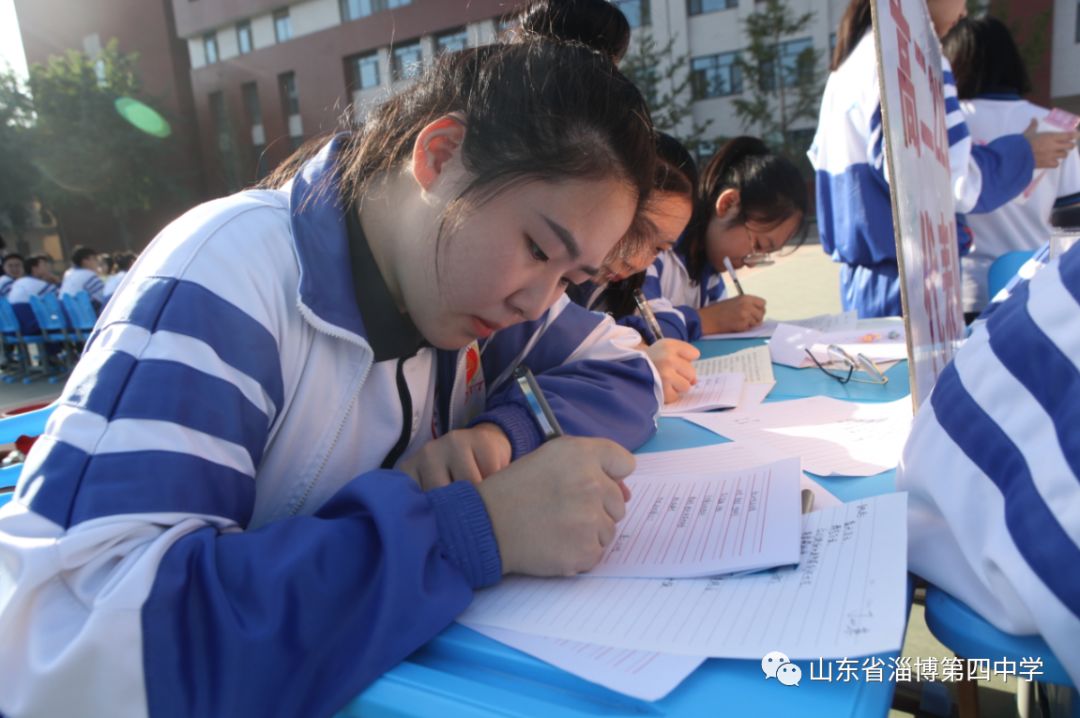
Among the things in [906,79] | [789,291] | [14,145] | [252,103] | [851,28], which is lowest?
[789,291]

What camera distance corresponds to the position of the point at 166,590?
1.26 ft

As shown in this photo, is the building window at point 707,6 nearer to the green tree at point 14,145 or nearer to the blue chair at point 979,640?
the green tree at point 14,145

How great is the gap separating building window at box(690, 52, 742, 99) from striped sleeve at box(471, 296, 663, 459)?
1327 cm

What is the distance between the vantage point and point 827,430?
811mm

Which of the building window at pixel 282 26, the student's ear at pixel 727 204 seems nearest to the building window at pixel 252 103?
the building window at pixel 282 26

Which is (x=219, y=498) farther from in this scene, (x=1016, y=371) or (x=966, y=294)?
(x=966, y=294)

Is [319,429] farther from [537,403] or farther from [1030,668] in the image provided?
[1030,668]

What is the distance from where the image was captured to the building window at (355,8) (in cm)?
1509

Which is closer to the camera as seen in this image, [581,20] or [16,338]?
[581,20]

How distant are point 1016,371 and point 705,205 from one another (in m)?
1.45

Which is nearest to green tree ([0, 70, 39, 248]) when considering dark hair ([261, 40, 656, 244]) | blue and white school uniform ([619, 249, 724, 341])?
blue and white school uniform ([619, 249, 724, 341])

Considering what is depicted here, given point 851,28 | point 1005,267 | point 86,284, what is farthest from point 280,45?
point 1005,267

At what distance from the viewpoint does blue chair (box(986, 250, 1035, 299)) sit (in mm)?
1538

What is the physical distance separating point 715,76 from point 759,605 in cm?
1400
